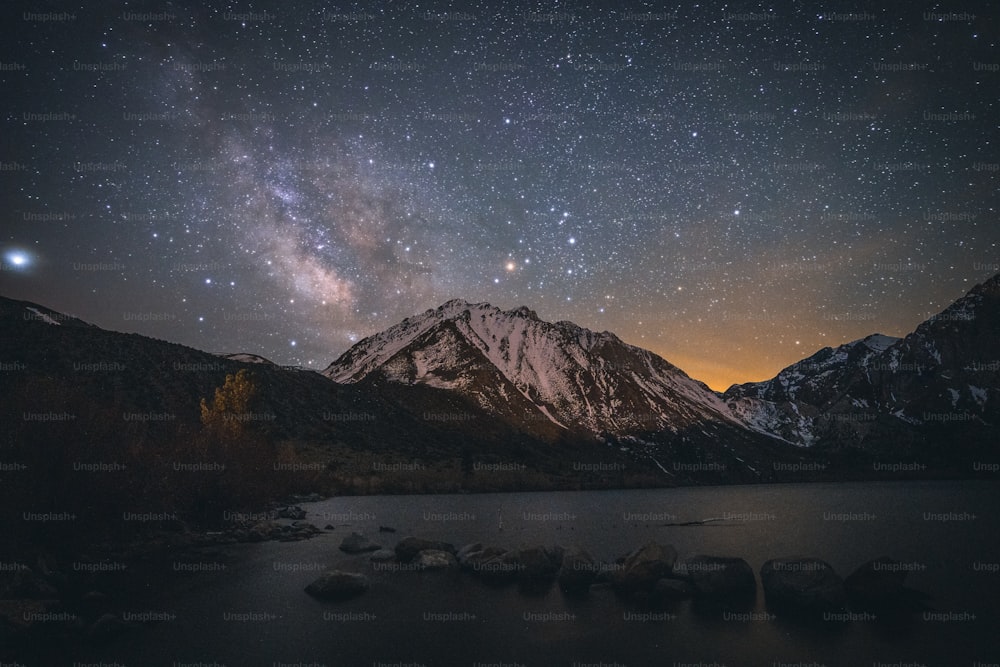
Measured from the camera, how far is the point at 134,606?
68.5 feet

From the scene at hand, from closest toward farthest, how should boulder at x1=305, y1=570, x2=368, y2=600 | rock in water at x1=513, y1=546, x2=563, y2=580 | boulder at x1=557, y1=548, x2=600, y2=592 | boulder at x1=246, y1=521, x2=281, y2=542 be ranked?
boulder at x1=305, y1=570, x2=368, y2=600 < boulder at x1=557, y1=548, x2=600, y2=592 < rock in water at x1=513, y1=546, x2=563, y2=580 < boulder at x1=246, y1=521, x2=281, y2=542

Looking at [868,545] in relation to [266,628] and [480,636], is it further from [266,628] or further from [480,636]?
[266,628]

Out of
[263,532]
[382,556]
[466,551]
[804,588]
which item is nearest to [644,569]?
[804,588]

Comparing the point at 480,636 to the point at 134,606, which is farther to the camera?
the point at 134,606

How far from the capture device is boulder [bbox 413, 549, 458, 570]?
96.9ft

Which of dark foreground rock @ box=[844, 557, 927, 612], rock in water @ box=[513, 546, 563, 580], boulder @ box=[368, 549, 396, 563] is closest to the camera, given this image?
dark foreground rock @ box=[844, 557, 927, 612]

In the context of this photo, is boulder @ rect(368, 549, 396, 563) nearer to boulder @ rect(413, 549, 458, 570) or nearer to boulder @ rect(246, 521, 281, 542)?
boulder @ rect(413, 549, 458, 570)

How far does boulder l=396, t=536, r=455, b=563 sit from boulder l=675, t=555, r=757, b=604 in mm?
15472

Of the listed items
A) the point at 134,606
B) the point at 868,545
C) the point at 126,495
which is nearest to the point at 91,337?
the point at 126,495

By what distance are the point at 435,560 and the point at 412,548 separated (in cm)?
263

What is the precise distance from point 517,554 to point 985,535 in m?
47.2

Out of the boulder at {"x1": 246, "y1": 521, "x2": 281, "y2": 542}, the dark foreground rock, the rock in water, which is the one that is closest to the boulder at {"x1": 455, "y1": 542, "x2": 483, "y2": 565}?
the rock in water

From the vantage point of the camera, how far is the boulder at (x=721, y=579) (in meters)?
22.2

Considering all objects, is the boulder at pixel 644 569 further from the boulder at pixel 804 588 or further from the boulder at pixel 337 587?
the boulder at pixel 337 587
